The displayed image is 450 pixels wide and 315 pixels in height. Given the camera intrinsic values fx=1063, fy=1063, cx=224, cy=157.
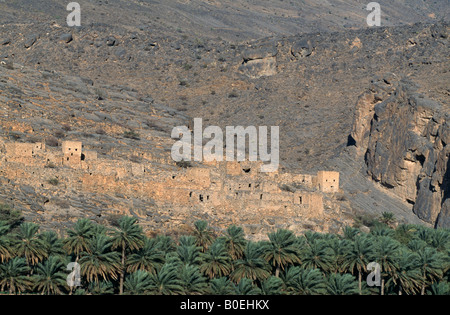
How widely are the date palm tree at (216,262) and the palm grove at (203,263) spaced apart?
0.16ft

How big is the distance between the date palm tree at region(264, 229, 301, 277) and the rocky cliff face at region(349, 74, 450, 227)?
68.6ft

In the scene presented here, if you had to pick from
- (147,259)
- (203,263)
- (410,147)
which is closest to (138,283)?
(147,259)

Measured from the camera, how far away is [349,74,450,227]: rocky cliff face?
7406 centimetres

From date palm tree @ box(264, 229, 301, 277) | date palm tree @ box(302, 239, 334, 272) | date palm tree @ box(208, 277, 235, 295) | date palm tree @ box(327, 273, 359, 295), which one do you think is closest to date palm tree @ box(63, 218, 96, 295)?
date palm tree @ box(208, 277, 235, 295)

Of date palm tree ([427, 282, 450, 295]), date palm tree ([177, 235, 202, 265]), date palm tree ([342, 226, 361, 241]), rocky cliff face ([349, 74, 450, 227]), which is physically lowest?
date palm tree ([427, 282, 450, 295])

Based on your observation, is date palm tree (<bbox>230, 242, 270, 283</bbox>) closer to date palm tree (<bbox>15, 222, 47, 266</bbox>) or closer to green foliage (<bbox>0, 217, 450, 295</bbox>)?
green foliage (<bbox>0, 217, 450, 295</bbox>)

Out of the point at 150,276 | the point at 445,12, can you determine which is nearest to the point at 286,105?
the point at 150,276

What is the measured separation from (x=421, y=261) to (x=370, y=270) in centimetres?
252

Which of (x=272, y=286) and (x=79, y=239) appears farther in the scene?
(x=79, y=239)

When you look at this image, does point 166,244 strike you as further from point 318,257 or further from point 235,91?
point 235,91

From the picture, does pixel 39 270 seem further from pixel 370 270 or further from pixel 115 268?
pixel 370 270

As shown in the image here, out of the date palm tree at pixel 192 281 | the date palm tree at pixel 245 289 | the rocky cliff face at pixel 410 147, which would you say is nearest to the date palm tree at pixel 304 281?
the date palm tree at pixel 245 289

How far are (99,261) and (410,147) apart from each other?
34434 millimetres

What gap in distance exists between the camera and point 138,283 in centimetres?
4734
